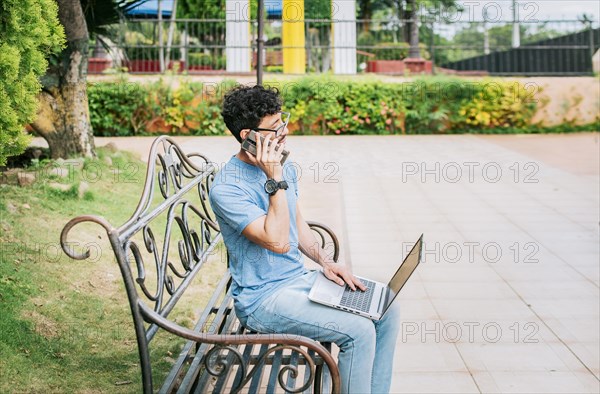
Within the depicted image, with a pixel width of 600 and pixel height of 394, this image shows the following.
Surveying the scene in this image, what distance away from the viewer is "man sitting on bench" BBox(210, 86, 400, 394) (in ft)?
10.0

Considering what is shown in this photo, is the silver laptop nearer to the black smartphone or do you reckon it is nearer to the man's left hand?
the man's left hand

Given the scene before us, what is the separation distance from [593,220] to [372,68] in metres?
12.7

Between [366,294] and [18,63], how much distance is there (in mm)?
2412

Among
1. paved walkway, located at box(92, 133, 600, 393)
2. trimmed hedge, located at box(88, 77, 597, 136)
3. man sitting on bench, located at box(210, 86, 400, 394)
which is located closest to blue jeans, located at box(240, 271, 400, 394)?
man sitting on bench, located at box(210, 86, 400, 394)

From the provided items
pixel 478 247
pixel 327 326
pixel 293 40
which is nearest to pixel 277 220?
pixel 327 326

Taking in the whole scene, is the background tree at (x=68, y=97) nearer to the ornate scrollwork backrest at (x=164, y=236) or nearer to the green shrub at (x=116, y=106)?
the ornate scrollwork backrest at (x=164, y=236)

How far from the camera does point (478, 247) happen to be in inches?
277

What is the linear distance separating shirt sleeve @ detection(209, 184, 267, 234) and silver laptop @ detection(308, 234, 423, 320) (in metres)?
0.37

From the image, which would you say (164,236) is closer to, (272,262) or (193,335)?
(272,262)

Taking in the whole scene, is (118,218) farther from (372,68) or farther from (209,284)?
(372,68)

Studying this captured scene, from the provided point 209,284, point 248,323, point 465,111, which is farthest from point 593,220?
point 465,111

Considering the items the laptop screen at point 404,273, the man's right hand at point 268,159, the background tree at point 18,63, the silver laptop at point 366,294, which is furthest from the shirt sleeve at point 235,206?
the background tree at point 18,63

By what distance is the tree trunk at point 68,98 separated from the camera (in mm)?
8242

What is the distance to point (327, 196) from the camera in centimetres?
958
